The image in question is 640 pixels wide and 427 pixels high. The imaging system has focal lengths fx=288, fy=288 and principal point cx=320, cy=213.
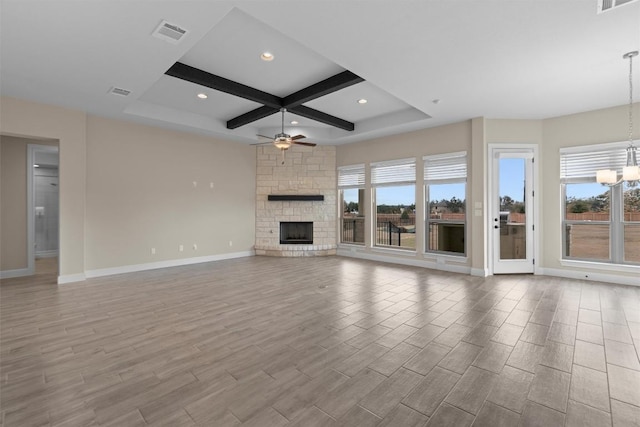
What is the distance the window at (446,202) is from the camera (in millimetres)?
6148

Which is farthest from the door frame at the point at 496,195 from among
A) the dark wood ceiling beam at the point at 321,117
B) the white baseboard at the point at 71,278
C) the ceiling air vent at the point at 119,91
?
the white baseboard at the point at 71,278

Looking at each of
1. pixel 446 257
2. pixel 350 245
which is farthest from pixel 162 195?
pixel 446 257

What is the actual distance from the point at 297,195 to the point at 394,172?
8.83 ft

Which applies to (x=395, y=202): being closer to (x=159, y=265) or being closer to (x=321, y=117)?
(x=321, y=117)

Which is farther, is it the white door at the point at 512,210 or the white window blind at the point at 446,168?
the white window blind at the point at 446,168

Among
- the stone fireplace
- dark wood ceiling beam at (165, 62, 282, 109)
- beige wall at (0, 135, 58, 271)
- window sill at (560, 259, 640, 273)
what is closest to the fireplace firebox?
the stone fireplace

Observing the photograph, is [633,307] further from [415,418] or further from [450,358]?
[415,418]

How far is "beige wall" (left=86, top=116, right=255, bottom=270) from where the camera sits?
5648 mm

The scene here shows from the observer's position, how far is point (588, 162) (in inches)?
206

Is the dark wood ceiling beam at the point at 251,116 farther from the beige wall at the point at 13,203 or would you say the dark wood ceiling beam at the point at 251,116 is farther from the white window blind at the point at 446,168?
the white window blind at the point at 446,168

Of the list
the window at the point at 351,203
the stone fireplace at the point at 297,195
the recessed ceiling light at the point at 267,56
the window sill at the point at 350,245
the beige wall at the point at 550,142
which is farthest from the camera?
the stone fireplace at the point at 297,195

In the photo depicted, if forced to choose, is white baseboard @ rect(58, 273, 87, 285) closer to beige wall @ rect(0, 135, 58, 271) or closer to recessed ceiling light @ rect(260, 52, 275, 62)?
beige wall @ rect(0, 135, 58, 271)

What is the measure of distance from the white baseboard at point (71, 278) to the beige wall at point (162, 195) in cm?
25

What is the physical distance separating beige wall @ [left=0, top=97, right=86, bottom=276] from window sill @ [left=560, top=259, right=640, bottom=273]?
901 centimetres
